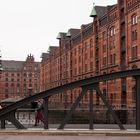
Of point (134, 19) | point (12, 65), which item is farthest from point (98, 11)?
point (12, 65)

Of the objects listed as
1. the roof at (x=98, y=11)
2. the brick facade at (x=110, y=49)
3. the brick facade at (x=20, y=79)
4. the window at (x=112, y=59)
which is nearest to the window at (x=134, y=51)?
the brick facade at (x=110, y=49)

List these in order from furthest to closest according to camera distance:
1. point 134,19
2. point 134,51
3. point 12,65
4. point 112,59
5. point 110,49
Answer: point 12,65 → point 110,49 → point 112,59 → point 134,19 → point 134,51

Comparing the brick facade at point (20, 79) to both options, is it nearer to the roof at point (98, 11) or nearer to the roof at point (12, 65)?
the roof at point (12, 65)

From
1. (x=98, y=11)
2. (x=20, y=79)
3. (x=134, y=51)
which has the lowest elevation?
(x=20, y=79)

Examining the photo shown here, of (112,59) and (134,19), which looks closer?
(134,19)

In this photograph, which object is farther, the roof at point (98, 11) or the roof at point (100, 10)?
the roof at point (98, 11)

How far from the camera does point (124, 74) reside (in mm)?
14805

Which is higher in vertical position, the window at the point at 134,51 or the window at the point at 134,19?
the window at the point at 134,19

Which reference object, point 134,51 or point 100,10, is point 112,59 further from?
point 100,10

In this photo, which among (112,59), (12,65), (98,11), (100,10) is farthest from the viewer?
(12,65)

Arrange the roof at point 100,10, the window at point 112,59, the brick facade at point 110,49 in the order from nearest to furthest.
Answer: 1. the brick facade at point 110,49
2. the window at point 112,59
3. the roof at point 100,10

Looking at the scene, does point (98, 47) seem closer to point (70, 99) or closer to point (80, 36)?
point (80, 36)

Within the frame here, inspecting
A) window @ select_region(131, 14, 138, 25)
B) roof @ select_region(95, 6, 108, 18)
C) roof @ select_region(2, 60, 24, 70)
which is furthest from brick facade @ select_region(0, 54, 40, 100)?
window @ select_region(131, 14, 138, 25)

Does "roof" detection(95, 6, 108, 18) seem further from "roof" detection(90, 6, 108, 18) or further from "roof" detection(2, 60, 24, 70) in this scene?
"roof" detection(2, 60, 24, 70)
